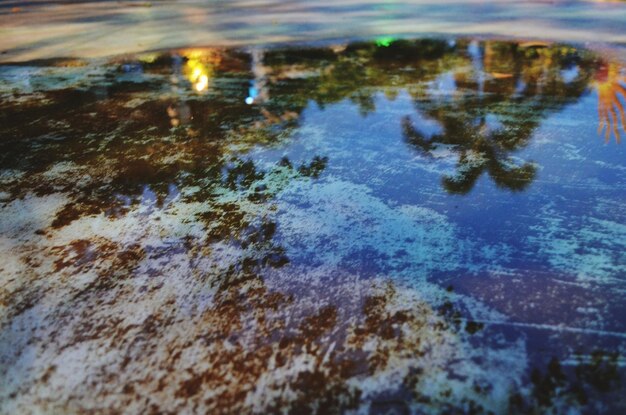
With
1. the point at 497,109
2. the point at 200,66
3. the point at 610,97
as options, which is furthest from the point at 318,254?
the point at 200,66

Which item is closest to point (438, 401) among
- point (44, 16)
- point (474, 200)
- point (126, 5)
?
point (474, 200)

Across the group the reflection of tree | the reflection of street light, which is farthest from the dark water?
the reflection of street light

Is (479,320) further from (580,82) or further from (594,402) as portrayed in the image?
(580,82)

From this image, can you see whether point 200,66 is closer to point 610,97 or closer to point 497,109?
point 497,109

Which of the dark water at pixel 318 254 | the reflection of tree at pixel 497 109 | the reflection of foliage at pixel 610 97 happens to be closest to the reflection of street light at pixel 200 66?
the dark water at pixel 318 254

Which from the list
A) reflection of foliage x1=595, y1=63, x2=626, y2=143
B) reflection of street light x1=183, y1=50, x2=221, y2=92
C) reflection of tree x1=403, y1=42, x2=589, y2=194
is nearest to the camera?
reflection of tree x1=403, y1=42, x2=589, y2=194

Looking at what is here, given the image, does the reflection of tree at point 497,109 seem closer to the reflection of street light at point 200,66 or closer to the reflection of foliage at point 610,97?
the reflection of foliage at point 610,97

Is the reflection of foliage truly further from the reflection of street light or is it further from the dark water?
the reflection of street light
